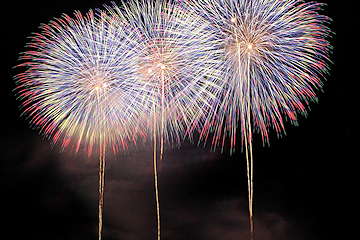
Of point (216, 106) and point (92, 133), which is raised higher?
point (216, 106)

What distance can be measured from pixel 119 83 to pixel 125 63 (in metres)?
0.61

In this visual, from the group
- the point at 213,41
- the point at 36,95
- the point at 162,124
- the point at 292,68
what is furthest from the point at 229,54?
the point at 36,95

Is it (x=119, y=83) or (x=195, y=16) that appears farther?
(x=119, y=83)

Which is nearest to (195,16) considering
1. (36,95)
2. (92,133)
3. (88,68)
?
(88,68)

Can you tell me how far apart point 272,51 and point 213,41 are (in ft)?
5.24

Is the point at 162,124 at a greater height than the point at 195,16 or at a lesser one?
lesser

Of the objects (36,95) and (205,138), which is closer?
(36,95)

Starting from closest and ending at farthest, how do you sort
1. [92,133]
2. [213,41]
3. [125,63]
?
[213,41], [125,63], [92,133]

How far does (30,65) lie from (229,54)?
568cm

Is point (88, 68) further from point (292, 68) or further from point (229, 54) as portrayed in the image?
point (292, 68)

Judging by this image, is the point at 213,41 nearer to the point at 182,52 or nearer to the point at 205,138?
the point at 182,52

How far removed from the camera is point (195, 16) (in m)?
7.49

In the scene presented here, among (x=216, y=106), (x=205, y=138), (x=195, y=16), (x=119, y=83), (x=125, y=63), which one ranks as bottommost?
(x=205, y=138)

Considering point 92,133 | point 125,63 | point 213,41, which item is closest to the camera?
point 213,41
